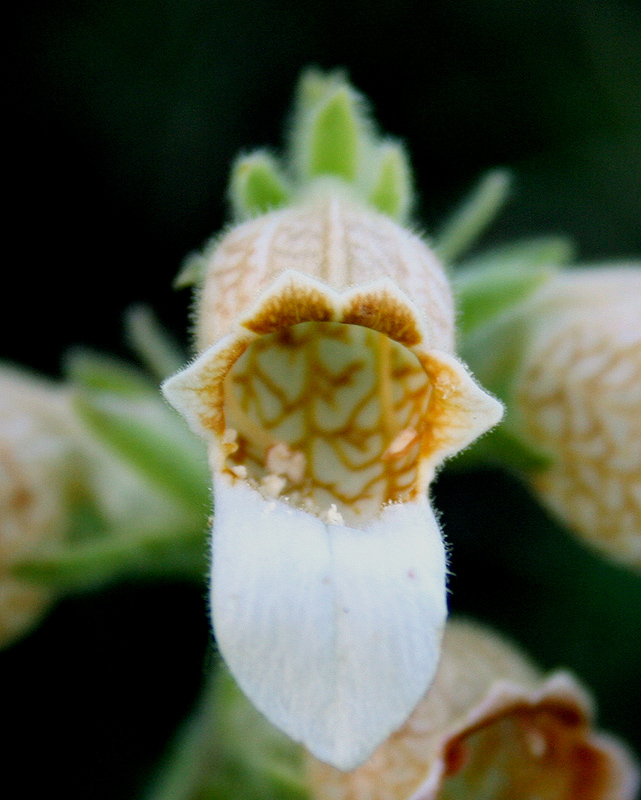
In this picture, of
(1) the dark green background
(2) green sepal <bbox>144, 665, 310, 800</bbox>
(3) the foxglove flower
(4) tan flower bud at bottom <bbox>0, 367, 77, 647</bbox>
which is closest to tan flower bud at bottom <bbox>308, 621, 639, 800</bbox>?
(2) green sepal <bbox>144, 665, 310, 800</bbox>

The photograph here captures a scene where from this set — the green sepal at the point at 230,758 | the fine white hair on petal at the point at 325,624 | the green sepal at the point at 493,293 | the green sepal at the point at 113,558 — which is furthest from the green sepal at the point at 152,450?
the fine white hair on petal at the point at 325,624

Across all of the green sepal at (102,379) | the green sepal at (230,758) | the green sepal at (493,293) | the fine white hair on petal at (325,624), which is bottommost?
the green sepal at (230,758)

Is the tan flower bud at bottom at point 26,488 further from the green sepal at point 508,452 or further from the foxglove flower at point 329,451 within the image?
the green sepal at point 508,452

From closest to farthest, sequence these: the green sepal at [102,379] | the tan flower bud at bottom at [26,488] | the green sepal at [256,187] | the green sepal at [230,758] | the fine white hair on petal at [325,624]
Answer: the fine white hair on petal at [325,624] → the green sepal at [256,187] → the green sepal at [230,758] → the tan flower bud at bottom at [26,488] → the green sepal at [102,379]

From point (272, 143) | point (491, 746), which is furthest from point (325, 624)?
point (272, 143)

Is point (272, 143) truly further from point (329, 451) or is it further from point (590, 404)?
point (329, 451)
